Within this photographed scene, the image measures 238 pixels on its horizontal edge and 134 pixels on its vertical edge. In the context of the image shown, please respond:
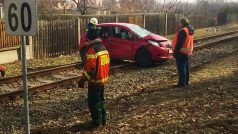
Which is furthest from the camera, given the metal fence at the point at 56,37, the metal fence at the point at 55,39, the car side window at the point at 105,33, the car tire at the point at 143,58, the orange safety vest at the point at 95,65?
the metal fence at the point at 55,39

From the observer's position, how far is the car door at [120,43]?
54.2 ft

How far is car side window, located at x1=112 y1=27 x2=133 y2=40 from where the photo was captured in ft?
54.4

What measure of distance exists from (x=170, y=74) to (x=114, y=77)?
77.3 inches

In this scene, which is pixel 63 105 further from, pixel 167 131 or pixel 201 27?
pixel 201 27

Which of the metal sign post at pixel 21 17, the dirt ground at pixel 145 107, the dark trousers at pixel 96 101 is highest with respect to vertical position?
the metal sign post at pixel 21 17

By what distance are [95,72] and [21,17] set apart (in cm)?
253

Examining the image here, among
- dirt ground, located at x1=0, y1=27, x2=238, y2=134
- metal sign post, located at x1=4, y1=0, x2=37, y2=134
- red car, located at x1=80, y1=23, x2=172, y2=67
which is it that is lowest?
dirt ground, located at x1=0, y1=27, x2=238, y2=134

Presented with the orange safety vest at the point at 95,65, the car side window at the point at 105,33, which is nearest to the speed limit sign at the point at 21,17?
the orange safety vest at the point at 95,65

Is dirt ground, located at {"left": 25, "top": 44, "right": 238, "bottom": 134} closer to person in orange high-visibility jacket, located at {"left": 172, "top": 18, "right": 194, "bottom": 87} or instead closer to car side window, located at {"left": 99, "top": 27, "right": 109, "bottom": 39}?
person in orange high-visibility jacket, located at {"left": 172, "top": 18, "right": 194, "bottom": 87}

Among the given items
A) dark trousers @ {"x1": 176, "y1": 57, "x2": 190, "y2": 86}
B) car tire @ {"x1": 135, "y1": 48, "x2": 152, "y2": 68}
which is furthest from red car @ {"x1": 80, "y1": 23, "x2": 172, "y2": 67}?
dark trousers @ {"x1": 176, "y1": 57, "x2": 190, "y2": 86}

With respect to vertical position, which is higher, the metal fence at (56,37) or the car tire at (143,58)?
the metal fence at (56,37)

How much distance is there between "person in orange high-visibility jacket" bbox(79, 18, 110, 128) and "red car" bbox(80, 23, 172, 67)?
8.33 meters

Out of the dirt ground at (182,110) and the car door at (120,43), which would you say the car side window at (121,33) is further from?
the dirt ground at (182,110)

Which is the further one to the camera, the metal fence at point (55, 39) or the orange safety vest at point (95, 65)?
the metal fence at point (55, 39)
